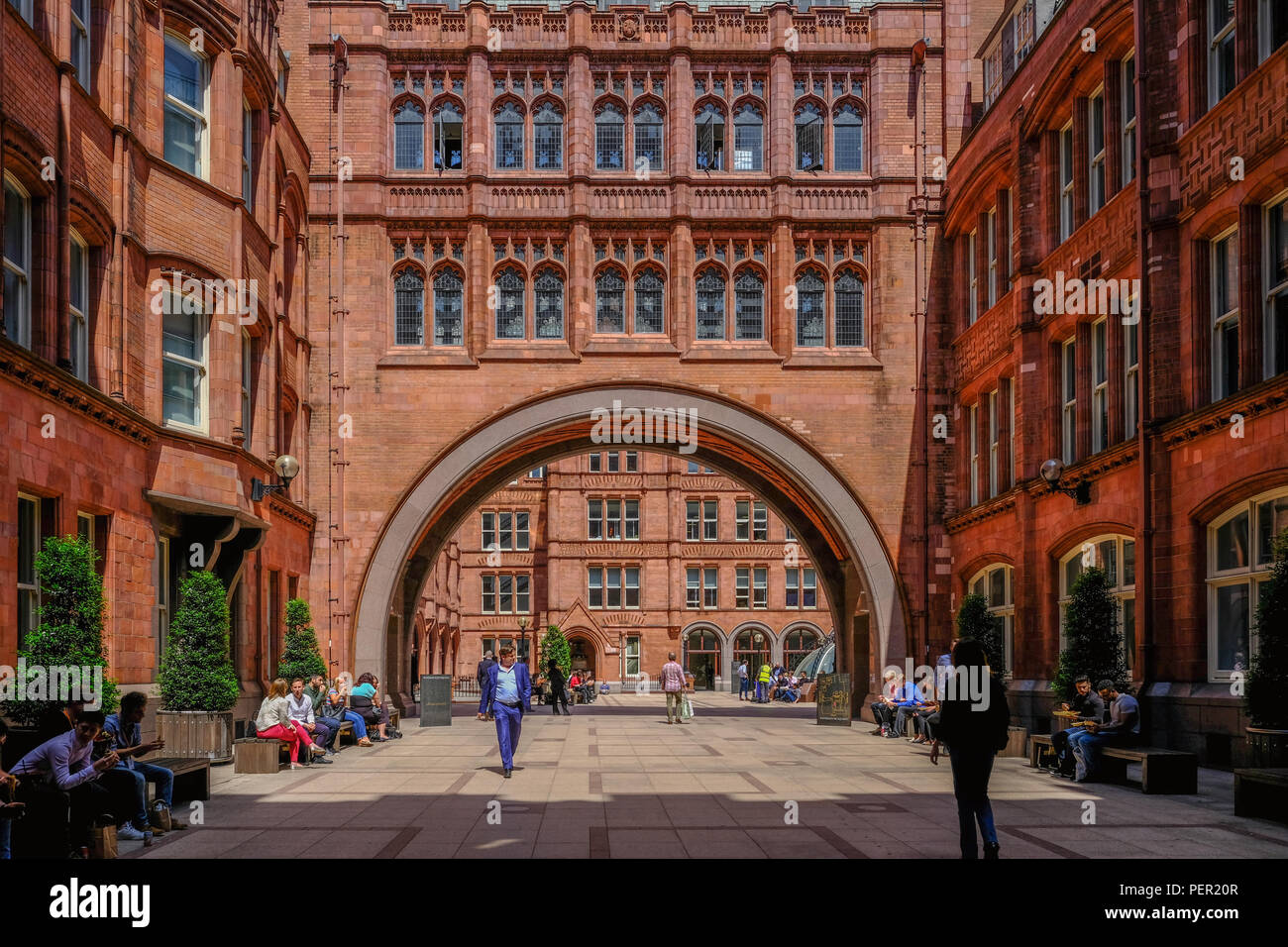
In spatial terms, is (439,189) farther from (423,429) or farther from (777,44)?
(777,44)

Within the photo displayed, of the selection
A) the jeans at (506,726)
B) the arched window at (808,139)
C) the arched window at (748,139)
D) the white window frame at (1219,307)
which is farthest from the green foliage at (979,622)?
the arched window at (748,139)

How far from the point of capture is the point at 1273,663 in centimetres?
1323

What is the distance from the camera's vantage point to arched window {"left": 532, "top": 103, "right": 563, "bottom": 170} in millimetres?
32594

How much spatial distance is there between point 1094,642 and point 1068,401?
6880 millimetres

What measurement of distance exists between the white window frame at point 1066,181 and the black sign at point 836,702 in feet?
37.4

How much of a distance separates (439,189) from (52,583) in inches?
772

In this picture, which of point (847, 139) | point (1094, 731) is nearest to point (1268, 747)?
point (1094, 731)

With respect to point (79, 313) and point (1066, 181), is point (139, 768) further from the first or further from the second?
point (1066, 181)

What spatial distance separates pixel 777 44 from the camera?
32438mm

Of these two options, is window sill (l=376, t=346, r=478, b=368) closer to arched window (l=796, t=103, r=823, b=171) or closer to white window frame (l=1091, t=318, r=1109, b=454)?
arched window (l=796, t=103, r=823, b=171)

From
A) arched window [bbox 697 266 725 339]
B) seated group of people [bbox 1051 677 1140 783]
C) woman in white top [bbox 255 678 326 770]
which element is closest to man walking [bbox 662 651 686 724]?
arched window [bbox 697 266 725 339]

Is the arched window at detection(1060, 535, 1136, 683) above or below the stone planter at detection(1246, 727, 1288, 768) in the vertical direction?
above

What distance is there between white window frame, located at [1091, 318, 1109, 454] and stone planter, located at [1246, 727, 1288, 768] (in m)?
8.98
